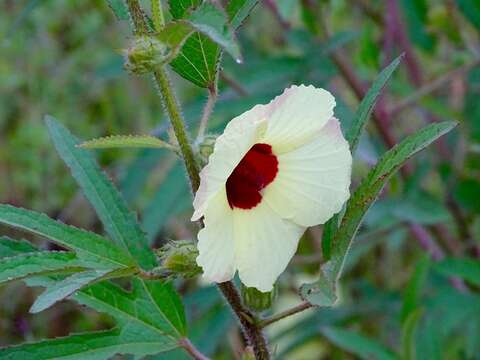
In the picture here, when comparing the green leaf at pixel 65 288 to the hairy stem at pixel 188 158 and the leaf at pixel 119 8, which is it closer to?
the hairy stem at pixel 188 158

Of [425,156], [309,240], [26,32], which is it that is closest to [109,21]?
[26,32]

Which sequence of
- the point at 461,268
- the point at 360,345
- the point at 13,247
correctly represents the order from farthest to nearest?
the point at 461,268 → the point at 360,345 → the point at 13,247

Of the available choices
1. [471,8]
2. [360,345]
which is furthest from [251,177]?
[471,8]

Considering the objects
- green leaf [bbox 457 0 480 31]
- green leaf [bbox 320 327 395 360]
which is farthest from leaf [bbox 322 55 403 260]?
green leaf [bbox 457 0 480 31]

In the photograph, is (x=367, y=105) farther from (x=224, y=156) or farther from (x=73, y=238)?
(x=73, y=238)

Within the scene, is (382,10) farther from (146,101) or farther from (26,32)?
(26,32)

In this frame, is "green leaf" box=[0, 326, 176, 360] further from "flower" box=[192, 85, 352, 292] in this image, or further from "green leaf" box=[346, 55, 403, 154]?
"green leaf" box=[346, 55, 403, 154]

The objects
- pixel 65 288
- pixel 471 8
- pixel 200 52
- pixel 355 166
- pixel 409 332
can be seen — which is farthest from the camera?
pixel 355 166
